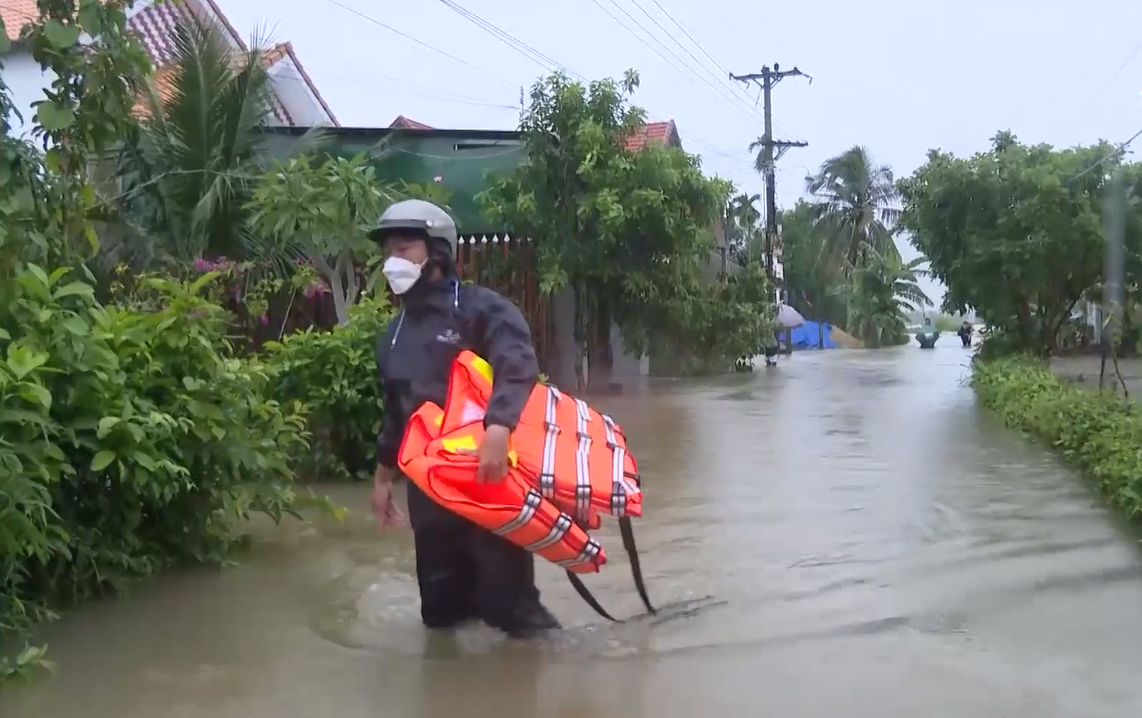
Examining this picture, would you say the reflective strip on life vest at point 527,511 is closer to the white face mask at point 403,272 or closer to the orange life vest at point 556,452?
the orange life vest at point 556,452

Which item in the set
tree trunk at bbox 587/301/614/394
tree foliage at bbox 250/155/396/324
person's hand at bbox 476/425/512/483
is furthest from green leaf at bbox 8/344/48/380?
tree trunk at bbox 587/301/614/394

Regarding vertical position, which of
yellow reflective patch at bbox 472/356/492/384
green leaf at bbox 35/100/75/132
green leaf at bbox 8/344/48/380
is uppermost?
green leaf at bbox 35/100/75/132

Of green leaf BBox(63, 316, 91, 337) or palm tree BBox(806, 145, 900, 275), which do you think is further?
palm tree BBox(806, 145, 900, 275)

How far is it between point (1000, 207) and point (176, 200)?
11.5m

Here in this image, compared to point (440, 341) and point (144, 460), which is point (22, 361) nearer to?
point (144, 460)

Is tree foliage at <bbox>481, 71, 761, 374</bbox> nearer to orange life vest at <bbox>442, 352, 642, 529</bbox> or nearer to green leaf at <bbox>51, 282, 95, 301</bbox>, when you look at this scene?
Result: green leaf at <bbox>51, 282, 95, 301</bbox>

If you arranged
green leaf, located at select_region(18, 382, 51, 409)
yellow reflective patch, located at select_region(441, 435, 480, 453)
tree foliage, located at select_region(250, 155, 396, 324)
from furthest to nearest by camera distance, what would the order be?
tree foliage, located at select_region(250, 155, 396, 324) → green leaf, located at select_region(18, 382, 51, 409) → yellow reflective patch, located at select_region(441, 435, 480, 453)

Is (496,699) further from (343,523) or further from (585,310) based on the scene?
(585,310)

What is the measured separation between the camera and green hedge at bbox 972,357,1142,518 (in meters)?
7.33

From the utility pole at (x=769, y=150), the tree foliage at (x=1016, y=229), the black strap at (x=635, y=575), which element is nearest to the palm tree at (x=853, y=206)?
the utility pole at (x=769, y=150)

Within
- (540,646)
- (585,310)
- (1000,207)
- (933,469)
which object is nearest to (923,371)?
(1000,207)

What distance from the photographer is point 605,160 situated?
49.7ft

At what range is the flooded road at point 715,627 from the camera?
3959mm

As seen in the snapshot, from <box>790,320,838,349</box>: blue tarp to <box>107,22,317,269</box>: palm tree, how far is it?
1369 inches
